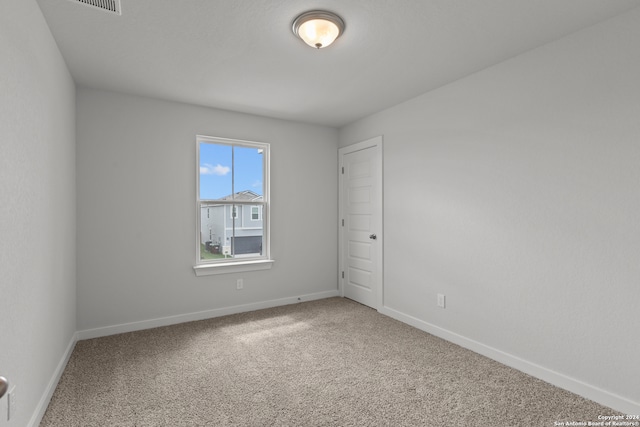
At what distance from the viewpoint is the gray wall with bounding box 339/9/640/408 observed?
2.01m

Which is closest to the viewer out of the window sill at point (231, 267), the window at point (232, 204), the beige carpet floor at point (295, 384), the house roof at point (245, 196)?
the beige carpet floor at point (295, 384)

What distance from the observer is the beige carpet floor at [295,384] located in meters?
1.94

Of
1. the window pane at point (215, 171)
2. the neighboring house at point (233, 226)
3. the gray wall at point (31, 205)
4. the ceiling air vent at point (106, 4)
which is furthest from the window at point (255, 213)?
the ceiling air vent at point (106, 4)

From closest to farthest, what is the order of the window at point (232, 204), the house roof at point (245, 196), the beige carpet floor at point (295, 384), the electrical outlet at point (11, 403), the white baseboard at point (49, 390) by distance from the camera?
the electrical outlet at point (11, 403) < the white baseboard at point (49, 390) < the beige carpet floor at point (295, 384) < the window at point (232, 204) < the house roof at point (245, 196)

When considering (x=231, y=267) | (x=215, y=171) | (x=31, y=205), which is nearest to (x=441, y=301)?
(x=231, y=267)

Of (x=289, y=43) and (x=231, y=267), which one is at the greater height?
(x=289, y=43)

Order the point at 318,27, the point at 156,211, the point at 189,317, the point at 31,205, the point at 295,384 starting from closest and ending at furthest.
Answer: the point at 31,205 < the point at 318,27 < the point at 295,384 < the point at 156,211 < the point at 189,317

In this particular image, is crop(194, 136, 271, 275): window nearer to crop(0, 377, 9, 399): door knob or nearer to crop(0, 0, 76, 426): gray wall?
crop(0, 0, 76, 426): gray wall

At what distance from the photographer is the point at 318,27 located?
2.06m

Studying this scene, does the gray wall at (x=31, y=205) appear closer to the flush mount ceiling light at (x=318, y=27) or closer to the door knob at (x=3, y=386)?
the door knob at (x=3, y=386)

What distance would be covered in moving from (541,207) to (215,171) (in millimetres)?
3271

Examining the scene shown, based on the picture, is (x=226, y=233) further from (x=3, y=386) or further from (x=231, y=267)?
(x=3, y=386)

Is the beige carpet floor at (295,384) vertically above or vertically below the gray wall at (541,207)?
below

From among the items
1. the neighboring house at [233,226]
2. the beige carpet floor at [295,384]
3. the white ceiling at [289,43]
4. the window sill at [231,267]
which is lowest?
the beige carpet floor at [295,384]
